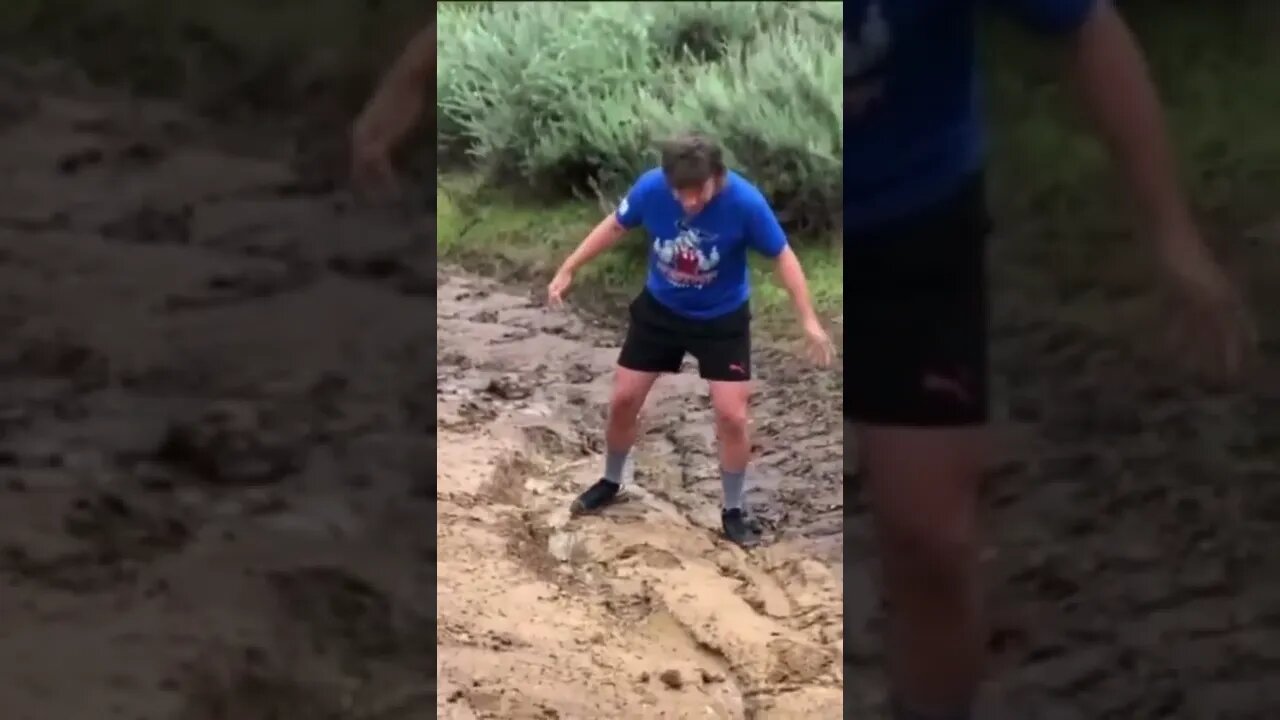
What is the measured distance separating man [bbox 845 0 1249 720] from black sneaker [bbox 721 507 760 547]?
0.11 m

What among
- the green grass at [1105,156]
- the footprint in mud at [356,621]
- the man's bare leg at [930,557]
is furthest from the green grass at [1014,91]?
the footprint in mud at [356,621]

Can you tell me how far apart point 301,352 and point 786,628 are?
1.16 feet

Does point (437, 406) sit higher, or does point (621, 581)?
point (437, 406)

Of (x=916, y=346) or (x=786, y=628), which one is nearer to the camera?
(x=916, y=346)

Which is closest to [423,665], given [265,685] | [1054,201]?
[265,685]

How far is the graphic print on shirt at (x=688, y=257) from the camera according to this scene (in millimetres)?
713

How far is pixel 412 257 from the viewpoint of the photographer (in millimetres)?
735

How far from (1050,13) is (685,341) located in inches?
10.7

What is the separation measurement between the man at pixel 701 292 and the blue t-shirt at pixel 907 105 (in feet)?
0.29

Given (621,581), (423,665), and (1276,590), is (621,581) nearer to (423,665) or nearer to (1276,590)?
(423,665)

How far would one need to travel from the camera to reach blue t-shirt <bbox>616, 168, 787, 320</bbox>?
71 cm

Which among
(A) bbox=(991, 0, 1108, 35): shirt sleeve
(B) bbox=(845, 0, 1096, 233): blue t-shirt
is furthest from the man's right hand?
(A) bbox=(991, 0, 1108, 35): shirt sleeve

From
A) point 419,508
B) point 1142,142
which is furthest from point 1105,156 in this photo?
point 419,508

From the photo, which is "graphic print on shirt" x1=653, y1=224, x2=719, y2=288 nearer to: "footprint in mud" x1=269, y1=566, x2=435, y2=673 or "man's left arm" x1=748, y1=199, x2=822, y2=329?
→ "man's left arm" x1=748, y1=199, x2=822, y2=329
